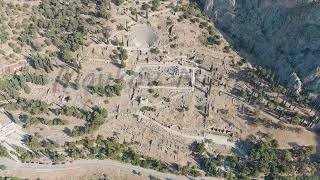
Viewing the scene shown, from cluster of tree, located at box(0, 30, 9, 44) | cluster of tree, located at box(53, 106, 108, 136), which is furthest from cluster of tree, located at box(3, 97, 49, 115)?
cluster of tree, located at box(0, 30, 9, 44)

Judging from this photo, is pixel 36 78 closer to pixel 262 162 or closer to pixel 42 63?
pixel 42 63

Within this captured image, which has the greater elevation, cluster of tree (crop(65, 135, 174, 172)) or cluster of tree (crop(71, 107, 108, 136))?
cluster of tree (crop(71, 107, 108, 136))

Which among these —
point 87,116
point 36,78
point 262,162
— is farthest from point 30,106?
point 262,162

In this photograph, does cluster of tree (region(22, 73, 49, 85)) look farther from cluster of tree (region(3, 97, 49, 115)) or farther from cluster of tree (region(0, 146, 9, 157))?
cluster of tree (region(0, 146, 9, 157))

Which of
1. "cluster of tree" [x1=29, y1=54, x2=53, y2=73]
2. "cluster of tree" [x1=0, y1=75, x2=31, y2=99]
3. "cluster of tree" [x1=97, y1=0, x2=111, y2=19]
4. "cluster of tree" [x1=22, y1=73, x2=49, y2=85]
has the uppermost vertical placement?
"cluster of tree" [x1=97, y1=0, x2=111, y2=19]

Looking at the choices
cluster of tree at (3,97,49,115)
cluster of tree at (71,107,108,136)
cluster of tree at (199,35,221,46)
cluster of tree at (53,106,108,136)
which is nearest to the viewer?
cluster of tree at (71,107,108,136)

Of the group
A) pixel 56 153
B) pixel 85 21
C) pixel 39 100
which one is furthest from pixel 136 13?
pixel 56 153

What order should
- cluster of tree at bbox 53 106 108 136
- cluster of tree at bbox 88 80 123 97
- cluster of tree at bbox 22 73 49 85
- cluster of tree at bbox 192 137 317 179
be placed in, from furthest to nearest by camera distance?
1. cluster of tree at bbox 22 73 49 85
2. cluster of tree at bbox 88 80 123 97
3. cluster of tree at bbox 53 106 108 136
4. cluster of tree at bbox 192 137 317 179
